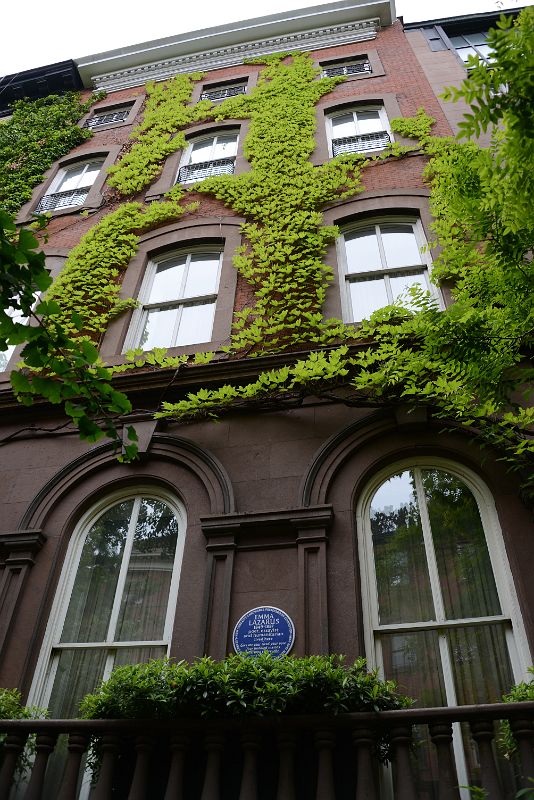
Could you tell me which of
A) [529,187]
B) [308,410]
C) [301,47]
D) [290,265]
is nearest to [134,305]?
[290,265]

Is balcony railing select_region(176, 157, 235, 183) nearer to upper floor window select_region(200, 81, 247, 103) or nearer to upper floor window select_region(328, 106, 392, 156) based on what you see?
upper floor window select_region(328, 106, 392, 156)

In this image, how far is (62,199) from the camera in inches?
538

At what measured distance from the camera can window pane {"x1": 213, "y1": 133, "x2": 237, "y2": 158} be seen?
44.2 feet

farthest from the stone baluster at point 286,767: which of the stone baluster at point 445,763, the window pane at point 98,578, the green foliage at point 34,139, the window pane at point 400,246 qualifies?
the green foliage at point 34,139

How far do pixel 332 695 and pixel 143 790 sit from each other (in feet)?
4.89

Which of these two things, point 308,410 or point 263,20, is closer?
point 308,410

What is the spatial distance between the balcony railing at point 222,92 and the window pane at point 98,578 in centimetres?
1211

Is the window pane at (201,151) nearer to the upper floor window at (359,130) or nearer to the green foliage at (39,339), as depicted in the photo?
the upper floor window at (359,130)

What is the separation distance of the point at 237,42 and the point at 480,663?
17.2 meters

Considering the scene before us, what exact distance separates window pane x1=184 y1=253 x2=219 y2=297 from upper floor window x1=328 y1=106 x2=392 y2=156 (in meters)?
3.58

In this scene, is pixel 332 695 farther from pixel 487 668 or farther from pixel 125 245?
pixel 125 245

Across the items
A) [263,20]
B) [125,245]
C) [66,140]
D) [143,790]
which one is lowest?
[143,790]

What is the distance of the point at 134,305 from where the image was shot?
9938 mm

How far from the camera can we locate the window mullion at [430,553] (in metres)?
5.90
